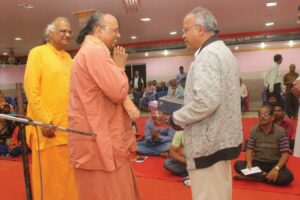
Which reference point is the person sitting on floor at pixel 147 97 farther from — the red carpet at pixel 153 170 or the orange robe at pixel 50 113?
the orange robe at pixel 50 113

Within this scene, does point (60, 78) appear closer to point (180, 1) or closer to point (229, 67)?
point (229, 67)

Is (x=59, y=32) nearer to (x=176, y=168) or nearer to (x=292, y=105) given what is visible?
(x=176, y=168)

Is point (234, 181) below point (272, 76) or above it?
below

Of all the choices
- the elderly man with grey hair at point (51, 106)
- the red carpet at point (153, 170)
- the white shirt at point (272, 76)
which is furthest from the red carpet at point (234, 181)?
the white shirt at point (272, 76)

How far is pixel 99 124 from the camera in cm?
159

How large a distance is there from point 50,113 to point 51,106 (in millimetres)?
52

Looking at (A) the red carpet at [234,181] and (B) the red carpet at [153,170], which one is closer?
(A) the red carpet at [234,181]

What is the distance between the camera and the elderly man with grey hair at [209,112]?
5.07 ft

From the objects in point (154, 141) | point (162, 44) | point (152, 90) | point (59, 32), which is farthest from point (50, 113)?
point (162, 44)

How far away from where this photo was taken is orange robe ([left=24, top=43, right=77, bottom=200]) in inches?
86.4

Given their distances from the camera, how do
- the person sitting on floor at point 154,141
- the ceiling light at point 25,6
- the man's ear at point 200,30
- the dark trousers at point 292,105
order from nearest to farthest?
the man's ear at point 200,30 < the person sitting on floor at point 154,141 < the ceiling light at point 25,6 < the dark trousers at point 292,105

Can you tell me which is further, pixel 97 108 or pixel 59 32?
pixel 59 32

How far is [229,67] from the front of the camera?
5.25 ft

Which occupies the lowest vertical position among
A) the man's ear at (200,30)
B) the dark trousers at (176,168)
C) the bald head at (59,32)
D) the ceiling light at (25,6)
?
the dark trousers at (176,168)
